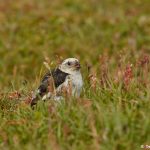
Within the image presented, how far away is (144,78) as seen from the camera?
317 inches

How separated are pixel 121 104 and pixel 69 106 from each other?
0.55 m

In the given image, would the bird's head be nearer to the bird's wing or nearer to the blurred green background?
the bird's wing

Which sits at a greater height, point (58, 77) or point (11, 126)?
point (58, 77)

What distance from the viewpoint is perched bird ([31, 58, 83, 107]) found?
7.44 meters

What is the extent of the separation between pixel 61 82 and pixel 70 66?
0.23m

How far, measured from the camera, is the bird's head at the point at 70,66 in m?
7.70

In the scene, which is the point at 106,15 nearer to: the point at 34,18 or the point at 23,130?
the point at 34,18

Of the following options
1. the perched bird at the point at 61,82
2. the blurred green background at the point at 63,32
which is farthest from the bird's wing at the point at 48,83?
the blurred green background at the point at 63,32

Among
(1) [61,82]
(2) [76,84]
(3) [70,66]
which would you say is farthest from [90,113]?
(3) [70,66]

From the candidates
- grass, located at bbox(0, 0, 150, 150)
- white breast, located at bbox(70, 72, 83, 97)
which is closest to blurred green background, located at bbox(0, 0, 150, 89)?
grass, located at bbox(0, 0, 150, 150)

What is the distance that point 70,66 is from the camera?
7.73 m

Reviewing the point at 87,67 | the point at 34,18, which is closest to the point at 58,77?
the point at 87,67

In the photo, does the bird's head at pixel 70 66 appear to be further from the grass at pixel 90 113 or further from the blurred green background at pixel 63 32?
the blurred green background at pixel 63 32

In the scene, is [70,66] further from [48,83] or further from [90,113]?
[90,113]
